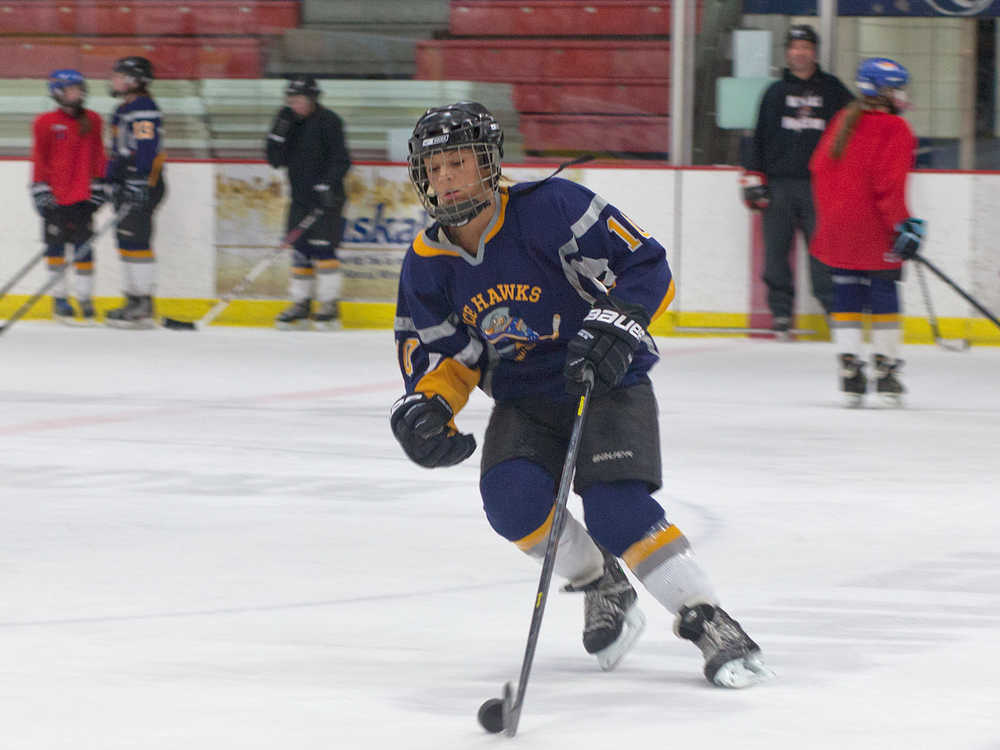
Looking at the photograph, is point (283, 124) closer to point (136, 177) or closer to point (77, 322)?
point (136, 177)

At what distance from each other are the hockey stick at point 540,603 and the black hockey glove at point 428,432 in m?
0.18

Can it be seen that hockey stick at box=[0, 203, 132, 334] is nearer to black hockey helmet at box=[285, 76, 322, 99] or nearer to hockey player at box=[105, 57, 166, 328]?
hockey player at box=[105, 57, 166, 328]

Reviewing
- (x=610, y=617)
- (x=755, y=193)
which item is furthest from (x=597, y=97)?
(x=610, y=617)

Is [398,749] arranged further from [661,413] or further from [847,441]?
[661,413]

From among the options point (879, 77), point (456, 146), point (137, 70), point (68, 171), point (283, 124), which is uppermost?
point (137, 70)

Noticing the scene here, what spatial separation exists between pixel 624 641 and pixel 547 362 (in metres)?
0.49

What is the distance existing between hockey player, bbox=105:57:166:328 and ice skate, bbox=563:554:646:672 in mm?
6925

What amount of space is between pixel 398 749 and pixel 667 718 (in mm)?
423

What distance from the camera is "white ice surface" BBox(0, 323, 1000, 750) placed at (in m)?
2.58

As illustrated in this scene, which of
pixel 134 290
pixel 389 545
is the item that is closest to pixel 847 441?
pixel 389 545

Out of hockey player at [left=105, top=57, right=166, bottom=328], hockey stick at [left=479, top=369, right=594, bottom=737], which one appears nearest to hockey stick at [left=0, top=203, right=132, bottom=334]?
hockey player at [left=105, top=57, right=166, bottom=328]

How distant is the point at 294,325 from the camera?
975 cm

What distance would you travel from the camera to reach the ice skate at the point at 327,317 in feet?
31.8

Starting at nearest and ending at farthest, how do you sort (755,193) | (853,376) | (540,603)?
1. (540,603)
2. (853,376)
3. (755,193)
